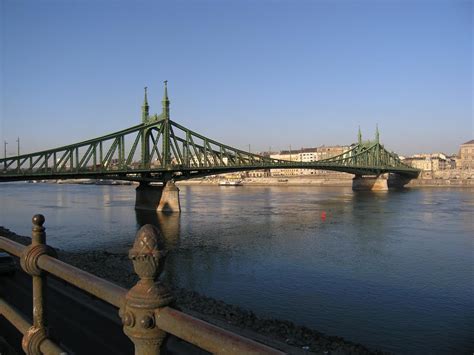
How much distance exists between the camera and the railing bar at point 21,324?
219cm

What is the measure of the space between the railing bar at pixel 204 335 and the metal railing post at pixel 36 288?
106 centimetres

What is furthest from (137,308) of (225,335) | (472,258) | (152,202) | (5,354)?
(152,202)

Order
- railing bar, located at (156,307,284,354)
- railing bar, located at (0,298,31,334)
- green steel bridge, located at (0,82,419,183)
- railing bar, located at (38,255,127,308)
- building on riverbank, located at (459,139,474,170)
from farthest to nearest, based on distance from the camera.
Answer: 1. building on riverbank, located at (459,139,474,170)
2. green steel bridge, located at (0,82,419,183)
3. railing bar, located at (0,298,31,334)
4. railing bar, located at (38,255,127,308)
5. railing bar, located at (156,307,284,354)

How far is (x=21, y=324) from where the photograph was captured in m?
2.50

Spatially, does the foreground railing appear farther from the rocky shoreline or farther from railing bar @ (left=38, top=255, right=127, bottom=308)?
the rocky shoreline

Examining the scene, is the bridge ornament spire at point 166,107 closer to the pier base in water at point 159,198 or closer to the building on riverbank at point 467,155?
the pier base in water at point 159,198

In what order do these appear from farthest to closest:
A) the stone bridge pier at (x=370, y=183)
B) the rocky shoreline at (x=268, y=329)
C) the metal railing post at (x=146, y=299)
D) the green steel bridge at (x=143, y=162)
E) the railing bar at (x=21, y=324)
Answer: the stone bridge pier at (x=370, y=183) < the green steel bridge at (x=143, y=162) < the rocky shoreline at (x=268, y=329) < the railing bar at (x=21, y=324) < the metal railing post at (x=146, y=299)

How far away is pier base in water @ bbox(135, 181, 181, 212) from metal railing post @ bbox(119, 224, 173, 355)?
1765 inches

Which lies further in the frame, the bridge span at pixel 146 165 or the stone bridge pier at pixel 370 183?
the stone bridge pier at pixel 370 183

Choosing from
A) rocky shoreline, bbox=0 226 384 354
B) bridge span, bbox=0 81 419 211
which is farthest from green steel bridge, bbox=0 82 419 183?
rocky shoreline, bbox=0 226 384 354

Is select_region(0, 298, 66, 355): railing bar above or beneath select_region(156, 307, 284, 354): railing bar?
beneath

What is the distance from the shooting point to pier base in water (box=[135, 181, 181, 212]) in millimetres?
46562

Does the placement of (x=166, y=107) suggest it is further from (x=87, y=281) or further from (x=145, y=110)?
(x=87, y=281)

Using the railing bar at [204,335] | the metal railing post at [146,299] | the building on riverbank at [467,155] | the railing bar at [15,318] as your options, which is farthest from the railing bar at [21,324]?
the building on riverbank at [467,155]
